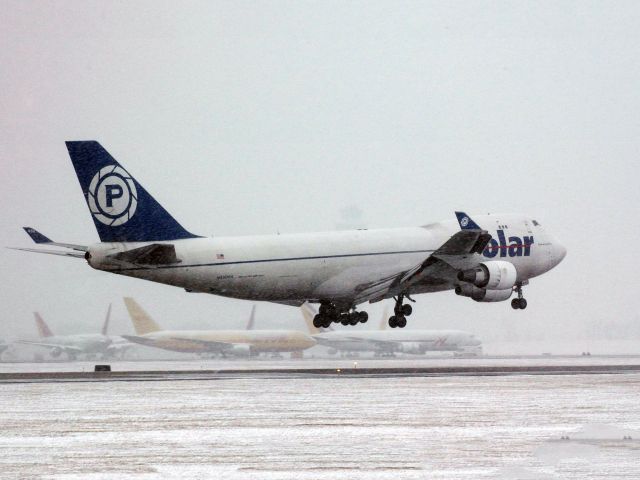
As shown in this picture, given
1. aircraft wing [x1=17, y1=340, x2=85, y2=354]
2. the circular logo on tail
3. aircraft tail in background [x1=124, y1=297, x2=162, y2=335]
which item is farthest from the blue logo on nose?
aircraft wing [x1=17, y1=340, x2=85, y2=354]

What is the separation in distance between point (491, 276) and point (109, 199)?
25.1m

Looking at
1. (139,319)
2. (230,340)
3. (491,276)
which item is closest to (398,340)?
(230,340)

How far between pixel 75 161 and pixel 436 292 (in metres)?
27.7

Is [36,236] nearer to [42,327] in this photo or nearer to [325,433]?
[325,433]

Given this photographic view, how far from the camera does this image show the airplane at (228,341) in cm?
15250

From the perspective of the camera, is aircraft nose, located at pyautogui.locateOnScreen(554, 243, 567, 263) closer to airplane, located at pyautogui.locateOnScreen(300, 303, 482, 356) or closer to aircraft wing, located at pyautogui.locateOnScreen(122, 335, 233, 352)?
aircraft wing, located at pyautogui.locateOnScreen(122, 335, 233, 352)

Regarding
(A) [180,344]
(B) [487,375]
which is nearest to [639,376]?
(B) [487,375]

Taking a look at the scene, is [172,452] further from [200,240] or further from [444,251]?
[444,251]

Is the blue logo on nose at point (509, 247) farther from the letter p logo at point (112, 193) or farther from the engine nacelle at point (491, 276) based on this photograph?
the letter p logo at point (112, 193)

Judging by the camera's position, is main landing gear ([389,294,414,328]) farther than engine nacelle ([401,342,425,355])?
No

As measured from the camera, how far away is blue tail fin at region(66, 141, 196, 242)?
194 feet

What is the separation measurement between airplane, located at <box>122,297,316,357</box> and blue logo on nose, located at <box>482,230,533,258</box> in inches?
3347

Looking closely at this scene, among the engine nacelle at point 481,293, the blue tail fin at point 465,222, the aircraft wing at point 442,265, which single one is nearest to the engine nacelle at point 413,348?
the aircraft wing at point 442,265

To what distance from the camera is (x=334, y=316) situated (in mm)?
71250
